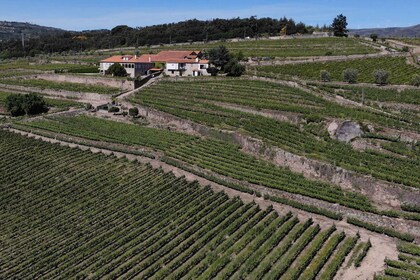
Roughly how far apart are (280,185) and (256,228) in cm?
837

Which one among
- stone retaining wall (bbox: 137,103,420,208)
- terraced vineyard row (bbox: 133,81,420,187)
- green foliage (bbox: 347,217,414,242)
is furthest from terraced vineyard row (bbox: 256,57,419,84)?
green foliage (bbox: 347,217,414,242)

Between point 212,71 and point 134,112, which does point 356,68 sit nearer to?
point 212,71

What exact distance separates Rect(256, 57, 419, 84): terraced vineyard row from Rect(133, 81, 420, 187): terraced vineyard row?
472 inches

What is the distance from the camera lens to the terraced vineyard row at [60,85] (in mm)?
81438

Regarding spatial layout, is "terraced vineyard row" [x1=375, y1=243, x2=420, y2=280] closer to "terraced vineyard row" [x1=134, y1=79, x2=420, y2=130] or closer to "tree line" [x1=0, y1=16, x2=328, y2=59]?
"terraced vineyard row" [x1=134, y1=79, x2=420, y2=130]

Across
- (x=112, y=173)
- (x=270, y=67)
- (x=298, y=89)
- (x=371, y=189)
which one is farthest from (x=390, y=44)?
(x=112, y=173)

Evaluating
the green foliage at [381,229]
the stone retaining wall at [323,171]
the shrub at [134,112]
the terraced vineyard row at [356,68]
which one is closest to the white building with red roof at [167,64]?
the terraced vineyard row at [356,68]

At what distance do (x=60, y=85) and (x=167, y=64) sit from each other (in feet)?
70.9

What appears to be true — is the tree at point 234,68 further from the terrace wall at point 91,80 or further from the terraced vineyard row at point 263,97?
the terrace wall at point 91,80

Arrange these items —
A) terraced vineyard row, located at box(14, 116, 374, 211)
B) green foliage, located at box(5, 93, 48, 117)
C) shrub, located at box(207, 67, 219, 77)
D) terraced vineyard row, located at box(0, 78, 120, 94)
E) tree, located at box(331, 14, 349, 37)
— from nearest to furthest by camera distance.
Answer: terraced vineyard row, located at box(14, 116, 374, 211)
green foliage, located at box(5, 93, 48, 117)
terraced vineyard row, located at box(0, 78, 120, 94)
shrub, located at box(207, 67, 219, 77)
tree, located at box(331, 14, 349, 37)

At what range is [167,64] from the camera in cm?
8950

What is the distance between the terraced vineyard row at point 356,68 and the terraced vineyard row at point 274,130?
39.3ft

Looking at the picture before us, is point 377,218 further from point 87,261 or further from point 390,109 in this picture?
point 390,109

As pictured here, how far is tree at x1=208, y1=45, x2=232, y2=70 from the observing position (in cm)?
8569
